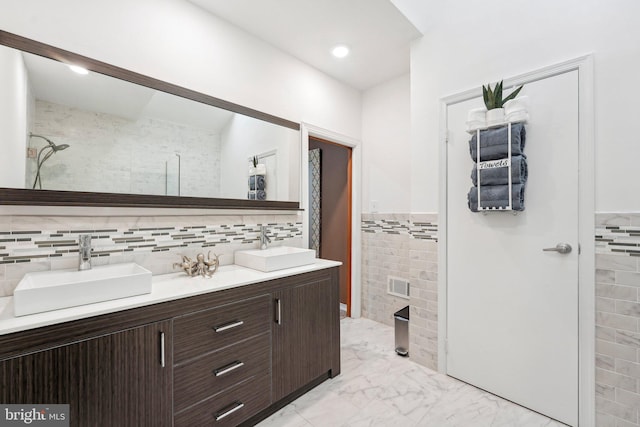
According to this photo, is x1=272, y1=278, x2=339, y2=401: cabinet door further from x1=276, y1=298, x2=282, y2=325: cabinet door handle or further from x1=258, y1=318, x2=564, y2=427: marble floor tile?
x1=258, y1=318, x2=564, y2=427: marble floor tile

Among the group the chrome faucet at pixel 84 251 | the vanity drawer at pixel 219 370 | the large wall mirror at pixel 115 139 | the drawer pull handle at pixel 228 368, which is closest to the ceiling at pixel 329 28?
the large wall mirror at pixel 115 139

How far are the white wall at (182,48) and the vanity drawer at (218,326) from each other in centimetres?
150

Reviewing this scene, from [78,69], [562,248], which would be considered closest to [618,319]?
[562,248]

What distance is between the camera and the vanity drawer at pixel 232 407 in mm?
1437

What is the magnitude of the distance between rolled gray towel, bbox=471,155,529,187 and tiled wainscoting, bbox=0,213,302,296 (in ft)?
5.47

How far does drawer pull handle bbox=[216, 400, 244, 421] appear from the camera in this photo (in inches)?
60.1

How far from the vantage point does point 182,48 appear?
195 centimetres

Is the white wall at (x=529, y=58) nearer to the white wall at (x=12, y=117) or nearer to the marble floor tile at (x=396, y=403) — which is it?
the marble floor tile at (x=396, y=403)

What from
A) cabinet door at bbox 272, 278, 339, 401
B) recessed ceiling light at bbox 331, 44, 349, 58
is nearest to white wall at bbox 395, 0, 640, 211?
recessed ceiling light at bbox 331, 44, 349, 58

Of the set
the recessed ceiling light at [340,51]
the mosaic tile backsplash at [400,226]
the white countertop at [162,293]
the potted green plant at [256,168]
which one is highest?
the recessed ceiling light at [340,51]

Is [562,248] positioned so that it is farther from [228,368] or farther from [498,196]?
[228,368]

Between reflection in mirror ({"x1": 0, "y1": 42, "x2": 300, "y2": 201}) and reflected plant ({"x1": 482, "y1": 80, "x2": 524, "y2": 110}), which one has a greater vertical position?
reflected plant ({"x1": 482, "y1": 80, "x2": 524, "y2": 110})

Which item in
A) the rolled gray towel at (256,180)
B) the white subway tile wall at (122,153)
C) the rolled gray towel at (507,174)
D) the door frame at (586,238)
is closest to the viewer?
the white subway tile wall at (122,153)

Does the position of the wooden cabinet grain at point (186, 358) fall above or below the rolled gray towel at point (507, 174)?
below
